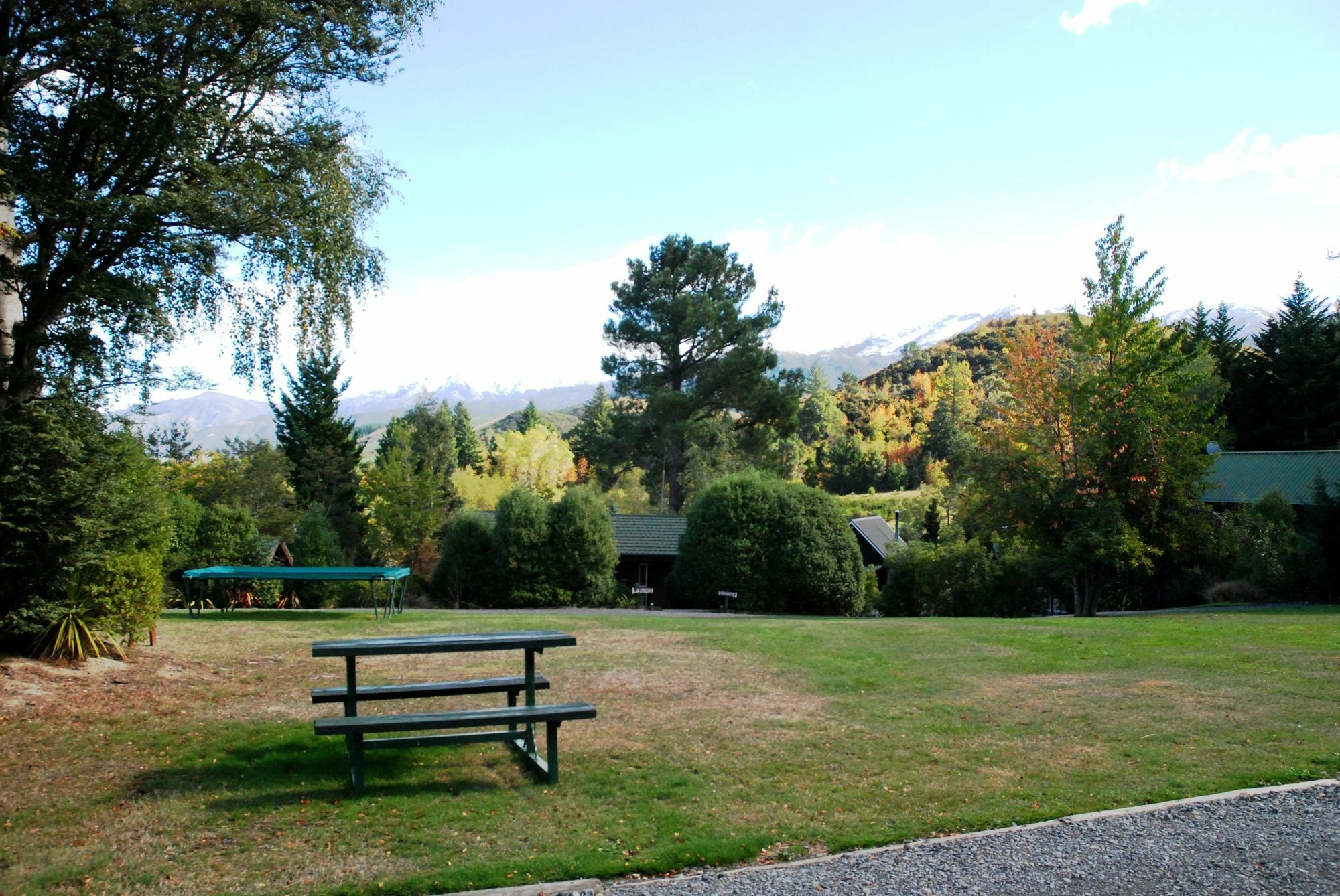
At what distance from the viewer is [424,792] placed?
5.89 metres

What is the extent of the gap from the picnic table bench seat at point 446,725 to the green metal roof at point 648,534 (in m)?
27.1

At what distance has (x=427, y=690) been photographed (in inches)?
258

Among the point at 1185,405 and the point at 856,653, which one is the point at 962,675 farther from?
the point at 1185,405

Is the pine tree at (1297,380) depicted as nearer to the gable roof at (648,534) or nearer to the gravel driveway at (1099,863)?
the gable roof at (648,534)

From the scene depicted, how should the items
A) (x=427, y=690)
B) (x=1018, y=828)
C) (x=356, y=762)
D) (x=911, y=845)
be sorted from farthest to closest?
(x=427, y=690) → (x=356, y=762) → (x=1018, y=828) → (x=911, y=845)

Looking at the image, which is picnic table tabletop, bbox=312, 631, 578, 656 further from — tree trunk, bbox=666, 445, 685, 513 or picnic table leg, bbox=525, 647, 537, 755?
tree trunk, bbox=666, 445, 685, 513

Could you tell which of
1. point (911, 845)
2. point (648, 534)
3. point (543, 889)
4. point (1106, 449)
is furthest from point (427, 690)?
point (648, 534)

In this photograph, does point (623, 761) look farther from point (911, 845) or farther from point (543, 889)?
point (911, 845)

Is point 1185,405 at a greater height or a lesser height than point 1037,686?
greater

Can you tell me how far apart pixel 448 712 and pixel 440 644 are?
459mm

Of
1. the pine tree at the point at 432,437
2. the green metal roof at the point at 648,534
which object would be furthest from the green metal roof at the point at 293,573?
the pine tree at the point at 432,437

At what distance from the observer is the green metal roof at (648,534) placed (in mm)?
34000

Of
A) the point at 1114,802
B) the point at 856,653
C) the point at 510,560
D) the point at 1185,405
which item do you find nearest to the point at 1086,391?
the point at 1185,405

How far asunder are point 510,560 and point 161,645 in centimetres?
1522
